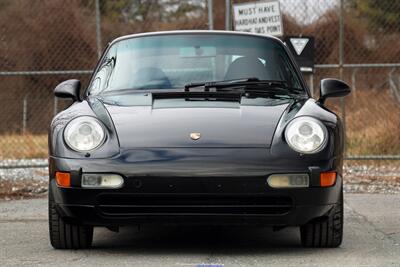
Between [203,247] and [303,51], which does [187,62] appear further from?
[303,51]

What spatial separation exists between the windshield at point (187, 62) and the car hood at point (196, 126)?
2.46 feet

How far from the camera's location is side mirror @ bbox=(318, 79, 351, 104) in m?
6.21

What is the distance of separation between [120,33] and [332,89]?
14567 millimetres

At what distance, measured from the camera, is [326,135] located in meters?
5.25

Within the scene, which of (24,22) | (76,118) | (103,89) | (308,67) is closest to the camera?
(76,118)

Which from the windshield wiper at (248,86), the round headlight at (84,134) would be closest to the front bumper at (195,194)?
the round headlight at (84,134)

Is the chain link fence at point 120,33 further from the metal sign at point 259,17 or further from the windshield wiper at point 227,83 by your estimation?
the windshield wiper at point 227,83

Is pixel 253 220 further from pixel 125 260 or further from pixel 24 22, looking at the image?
pixel 24 22

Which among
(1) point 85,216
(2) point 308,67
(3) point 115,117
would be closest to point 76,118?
(3) point 115,117

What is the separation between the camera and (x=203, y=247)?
5648 mm

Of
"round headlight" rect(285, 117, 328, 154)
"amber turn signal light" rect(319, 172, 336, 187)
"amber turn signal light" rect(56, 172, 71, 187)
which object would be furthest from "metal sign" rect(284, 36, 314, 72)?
"amber turn signal light" rect(56, 172, 71, 187)

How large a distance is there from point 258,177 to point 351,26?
18.9 metres

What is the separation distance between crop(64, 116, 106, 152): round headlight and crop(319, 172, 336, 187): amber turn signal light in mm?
1299

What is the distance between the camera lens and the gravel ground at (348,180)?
944 centimetres
